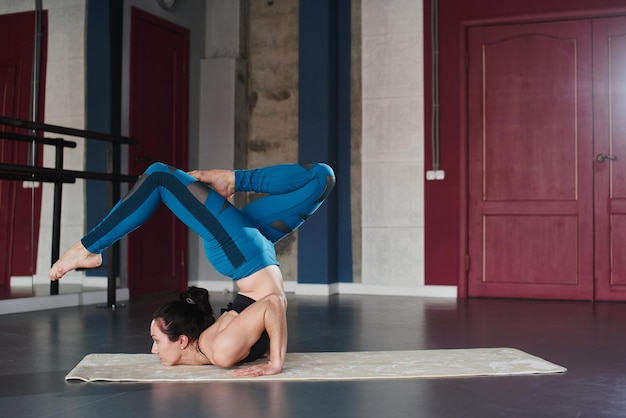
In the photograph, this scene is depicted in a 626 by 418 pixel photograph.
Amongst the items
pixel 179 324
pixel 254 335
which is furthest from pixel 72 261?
pixel 254 335

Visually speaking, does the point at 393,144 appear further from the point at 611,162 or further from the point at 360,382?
the point at 360,382


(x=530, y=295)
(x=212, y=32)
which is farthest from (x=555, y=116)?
(x=212, y=32)

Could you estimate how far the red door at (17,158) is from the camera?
209 inches

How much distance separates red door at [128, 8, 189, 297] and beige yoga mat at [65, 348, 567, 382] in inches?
137

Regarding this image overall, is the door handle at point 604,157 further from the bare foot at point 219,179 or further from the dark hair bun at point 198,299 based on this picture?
the dark hair bun at point 198,299

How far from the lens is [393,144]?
7043mm

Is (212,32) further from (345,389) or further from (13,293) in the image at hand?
(345,389)

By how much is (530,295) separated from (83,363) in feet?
14.5

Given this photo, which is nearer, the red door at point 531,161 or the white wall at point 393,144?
the red door at point 531,161

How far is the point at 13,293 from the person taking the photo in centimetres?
541

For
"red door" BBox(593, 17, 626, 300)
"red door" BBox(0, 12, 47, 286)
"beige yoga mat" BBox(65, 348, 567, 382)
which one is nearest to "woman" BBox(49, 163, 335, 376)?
A: "beige yoga mat" BBox(65, 348, 567, 382)

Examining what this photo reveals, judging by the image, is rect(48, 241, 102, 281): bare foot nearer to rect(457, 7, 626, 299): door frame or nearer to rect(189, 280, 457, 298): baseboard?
rect(189, 280, 457, 298): baseboard

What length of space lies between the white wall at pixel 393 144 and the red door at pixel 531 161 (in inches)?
19.1

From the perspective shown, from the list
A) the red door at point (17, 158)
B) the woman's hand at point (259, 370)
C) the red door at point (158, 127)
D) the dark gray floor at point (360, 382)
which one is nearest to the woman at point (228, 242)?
the woman's hand at point (259, 370)
